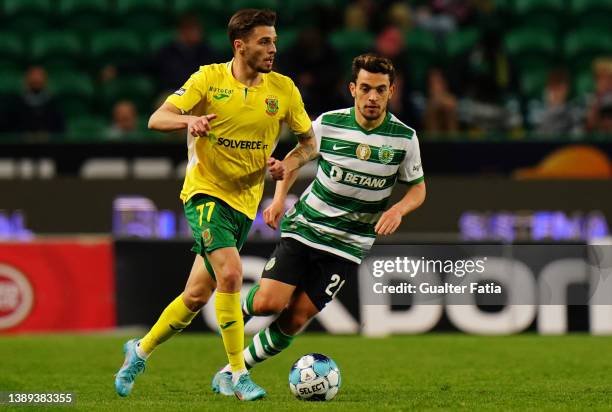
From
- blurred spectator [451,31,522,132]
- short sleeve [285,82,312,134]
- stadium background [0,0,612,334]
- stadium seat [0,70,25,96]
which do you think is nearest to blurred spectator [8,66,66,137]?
stadium background [0,0,612,334]

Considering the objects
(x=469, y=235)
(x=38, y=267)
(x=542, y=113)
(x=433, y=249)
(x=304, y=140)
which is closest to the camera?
(x=304, y=140)

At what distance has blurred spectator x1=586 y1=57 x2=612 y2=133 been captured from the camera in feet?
47.9

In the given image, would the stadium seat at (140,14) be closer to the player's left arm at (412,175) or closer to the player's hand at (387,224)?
the player's left arm at (412,175)

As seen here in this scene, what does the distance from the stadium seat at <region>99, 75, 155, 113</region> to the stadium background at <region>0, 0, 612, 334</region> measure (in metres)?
0.02

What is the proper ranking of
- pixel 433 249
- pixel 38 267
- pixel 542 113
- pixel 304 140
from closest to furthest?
pixel 304 140 → pixel 433 249 → pixel 38 267 → pixel 542 113

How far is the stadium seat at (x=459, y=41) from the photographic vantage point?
16375mm

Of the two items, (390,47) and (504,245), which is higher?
(390,47)

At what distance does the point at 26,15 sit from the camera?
56.3ft

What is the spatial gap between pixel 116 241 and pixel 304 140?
17.1 feet

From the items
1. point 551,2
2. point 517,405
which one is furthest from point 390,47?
point 517,405

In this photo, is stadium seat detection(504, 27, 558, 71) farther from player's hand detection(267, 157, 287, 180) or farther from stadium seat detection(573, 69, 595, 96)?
player's hand detection(267, 157, 287, 180)

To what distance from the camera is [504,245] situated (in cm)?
1188

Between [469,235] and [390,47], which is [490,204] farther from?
[390,47]

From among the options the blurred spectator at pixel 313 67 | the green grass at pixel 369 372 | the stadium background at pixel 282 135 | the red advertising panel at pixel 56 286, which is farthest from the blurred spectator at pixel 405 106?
the red advertising panel at pixel 56 286
